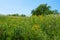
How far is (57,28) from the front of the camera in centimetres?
1262

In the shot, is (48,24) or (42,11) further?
(42,11)

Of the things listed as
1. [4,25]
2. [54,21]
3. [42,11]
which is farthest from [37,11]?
[4,25]

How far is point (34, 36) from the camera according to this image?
10109mm

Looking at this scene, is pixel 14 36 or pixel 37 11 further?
pixel 37 11

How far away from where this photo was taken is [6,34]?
10.0 metres

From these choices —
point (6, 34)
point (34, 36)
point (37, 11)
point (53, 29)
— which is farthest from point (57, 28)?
point (37, 11)

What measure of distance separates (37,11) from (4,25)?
79.3ft

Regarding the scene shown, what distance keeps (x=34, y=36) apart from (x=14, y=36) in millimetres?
925

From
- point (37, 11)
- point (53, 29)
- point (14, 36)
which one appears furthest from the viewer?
point (37, 11)

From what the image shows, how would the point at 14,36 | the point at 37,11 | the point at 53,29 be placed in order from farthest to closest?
the point at 37,11, the point at 53,29, the point at 14,36

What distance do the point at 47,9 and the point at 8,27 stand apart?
25824 mm

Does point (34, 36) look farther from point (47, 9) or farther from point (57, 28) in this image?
point (47, 9)

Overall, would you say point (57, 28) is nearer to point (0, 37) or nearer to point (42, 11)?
point (0, 37)

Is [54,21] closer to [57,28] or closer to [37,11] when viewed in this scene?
[57,28]
